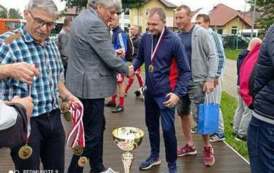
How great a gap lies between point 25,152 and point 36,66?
582 mm

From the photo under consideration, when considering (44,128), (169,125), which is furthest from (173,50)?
(44,128)

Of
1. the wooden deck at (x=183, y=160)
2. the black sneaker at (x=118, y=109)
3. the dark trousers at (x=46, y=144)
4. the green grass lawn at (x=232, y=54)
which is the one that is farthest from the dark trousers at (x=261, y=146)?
the green grass lawn at (x=232, y=54)

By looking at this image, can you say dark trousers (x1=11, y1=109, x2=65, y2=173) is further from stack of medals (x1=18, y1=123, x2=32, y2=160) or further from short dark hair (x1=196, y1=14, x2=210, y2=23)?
short dark hair (x1=196, y1=14, x2=210, y2=23)

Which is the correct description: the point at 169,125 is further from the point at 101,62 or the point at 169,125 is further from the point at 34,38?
the point at 34,38

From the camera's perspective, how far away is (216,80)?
525 centimetres

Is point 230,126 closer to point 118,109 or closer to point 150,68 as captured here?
point 118,109

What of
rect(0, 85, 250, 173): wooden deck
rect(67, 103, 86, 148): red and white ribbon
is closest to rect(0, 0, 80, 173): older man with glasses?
rect(67, 103, 86, 148): red and white ribbon

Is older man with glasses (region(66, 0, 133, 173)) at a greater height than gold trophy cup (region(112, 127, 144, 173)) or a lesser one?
greater

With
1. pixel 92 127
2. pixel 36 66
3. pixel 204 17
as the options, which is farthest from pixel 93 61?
pixel 204 17

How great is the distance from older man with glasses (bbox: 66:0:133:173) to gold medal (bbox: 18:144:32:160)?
1239 millimetres

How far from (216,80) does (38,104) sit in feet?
8.92

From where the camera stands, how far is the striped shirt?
2902 millimetres

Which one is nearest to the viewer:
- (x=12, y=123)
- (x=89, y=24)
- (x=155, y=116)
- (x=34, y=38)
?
(x=12, y=123)

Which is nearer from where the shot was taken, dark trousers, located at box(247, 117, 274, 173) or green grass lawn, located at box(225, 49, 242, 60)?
dark trousers, located at box(247, 117, 274, 173)
